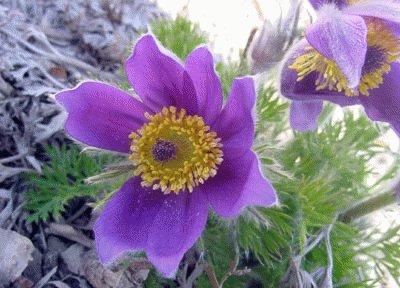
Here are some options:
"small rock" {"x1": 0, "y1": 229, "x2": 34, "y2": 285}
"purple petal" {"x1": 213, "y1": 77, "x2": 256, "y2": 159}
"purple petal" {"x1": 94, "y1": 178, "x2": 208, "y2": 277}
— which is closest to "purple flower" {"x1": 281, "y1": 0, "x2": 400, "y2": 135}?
"purple petal" {"x1": 213, "y1": 77, "x2": 256, "y2": 159}

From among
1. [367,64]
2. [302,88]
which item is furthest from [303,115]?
[367,64]

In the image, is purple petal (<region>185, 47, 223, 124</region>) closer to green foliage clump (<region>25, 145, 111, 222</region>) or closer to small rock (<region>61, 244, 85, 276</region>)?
green foliage clump (<region>25, 145, 111, 222</region>)

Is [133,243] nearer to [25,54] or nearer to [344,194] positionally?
[344,194]

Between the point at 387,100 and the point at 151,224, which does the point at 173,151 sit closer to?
the point at 151,224

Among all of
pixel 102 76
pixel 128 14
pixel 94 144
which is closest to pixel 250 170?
pixel 94 144

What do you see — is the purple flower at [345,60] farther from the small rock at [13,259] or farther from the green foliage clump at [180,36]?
the small rock at [13,259]

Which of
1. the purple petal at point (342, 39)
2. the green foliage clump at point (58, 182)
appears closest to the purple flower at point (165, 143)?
the purple petal at point (342, 39)
